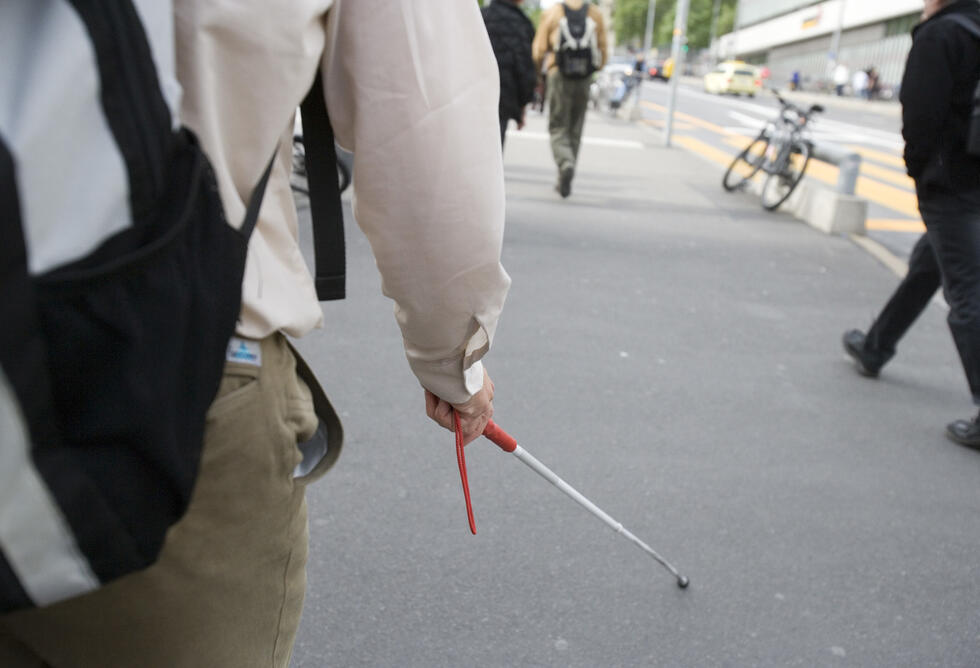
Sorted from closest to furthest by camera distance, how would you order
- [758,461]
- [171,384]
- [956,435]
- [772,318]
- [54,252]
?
[54,252] < [171,384] < [758,461] < [956,435] < [772,318]

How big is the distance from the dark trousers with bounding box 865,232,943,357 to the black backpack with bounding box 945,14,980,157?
0.68m

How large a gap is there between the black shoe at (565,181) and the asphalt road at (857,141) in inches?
109

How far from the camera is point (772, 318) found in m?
5.88

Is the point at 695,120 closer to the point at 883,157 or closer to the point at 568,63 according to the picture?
the point at 883,157

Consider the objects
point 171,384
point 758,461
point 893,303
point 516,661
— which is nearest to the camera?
point 171,384

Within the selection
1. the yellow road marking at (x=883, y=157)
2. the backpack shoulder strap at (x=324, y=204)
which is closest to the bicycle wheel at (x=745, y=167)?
the yellow road marking at (x=883, y=157)

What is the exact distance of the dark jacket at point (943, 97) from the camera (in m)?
3.94

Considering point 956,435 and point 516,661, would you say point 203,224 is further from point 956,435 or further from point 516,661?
point 956,435

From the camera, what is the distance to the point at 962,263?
4113 mm

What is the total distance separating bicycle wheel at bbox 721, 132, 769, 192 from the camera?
10.6 m

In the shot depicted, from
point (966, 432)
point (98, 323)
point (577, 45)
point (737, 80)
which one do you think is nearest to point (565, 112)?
point (577, 45)

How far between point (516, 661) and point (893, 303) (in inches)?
125

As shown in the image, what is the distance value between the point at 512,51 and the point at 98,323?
717 centimetres

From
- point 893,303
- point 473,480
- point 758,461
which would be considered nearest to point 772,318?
point 893,303
